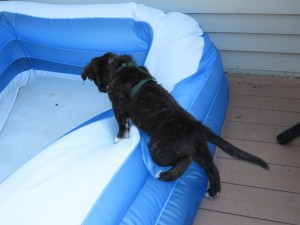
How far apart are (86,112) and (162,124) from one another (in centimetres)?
120

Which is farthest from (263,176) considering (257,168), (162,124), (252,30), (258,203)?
(252,30)

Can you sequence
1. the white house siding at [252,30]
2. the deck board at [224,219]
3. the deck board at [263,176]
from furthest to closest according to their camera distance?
the white house siding at [252,30], the deck board at [263,176], the deck board at [224,219]

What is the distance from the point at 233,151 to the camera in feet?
4.80

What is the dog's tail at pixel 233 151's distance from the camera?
1407 millimetres

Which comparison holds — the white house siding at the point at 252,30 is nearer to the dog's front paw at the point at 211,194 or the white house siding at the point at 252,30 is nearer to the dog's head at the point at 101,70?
the dog's head at the point at 101,70

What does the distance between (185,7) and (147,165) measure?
1.83 meters

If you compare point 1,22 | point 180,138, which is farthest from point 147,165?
point 1,22

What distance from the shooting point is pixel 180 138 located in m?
1.57

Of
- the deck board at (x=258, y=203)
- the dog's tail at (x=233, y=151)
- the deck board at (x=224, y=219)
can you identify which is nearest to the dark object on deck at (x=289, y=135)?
the deck board at (x=258, y=203)

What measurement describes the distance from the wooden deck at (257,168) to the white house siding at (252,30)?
19 centimetres

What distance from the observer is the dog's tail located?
141 cm

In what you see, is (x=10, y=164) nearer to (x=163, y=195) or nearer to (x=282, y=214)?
(x=163, y=195)

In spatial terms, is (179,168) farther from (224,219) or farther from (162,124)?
(224,219)

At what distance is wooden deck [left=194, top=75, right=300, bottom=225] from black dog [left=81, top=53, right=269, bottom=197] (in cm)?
18
